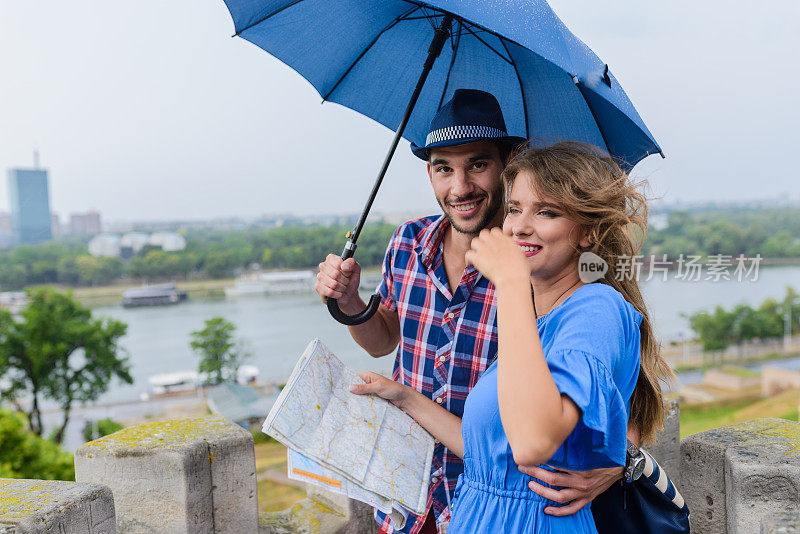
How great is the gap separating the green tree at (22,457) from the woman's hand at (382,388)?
1664cm

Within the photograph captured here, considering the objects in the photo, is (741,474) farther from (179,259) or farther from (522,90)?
(179,259)

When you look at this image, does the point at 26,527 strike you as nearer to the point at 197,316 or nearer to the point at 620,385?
the point at 620,385

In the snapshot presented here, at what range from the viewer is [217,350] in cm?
5072

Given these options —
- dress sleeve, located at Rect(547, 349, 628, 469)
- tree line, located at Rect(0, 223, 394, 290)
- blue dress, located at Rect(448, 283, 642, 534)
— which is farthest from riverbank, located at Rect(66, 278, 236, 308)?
dress sleeve, located at Rect(547, 349, 628, 469)

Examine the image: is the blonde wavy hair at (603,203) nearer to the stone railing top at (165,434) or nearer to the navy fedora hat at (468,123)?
the navy fedora hat at (468,123)

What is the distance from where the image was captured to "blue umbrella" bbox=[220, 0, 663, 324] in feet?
7.06

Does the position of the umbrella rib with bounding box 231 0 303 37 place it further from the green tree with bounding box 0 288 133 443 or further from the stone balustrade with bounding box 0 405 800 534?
the green tree with bounding box 0 288 133 443

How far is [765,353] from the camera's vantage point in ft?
192

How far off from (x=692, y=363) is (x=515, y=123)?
60723 millimetres

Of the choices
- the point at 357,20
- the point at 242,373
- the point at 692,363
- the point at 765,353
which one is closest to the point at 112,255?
the point at 242,373

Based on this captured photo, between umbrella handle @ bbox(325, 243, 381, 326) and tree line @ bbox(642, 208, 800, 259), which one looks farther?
tree line @ bbox(642, 208, 800, 259)

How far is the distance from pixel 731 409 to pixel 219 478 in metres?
58.7

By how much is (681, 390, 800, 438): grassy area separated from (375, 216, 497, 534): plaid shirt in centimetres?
5096

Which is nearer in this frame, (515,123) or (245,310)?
(515,123)
